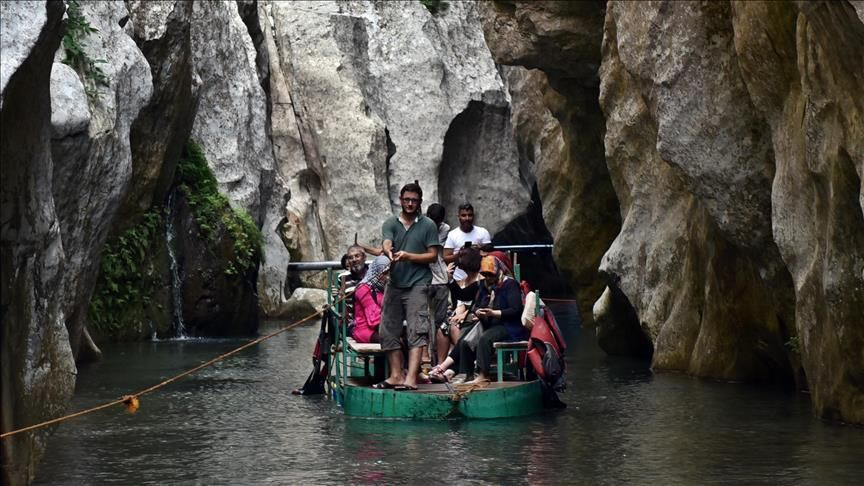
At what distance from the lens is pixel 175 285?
103ft

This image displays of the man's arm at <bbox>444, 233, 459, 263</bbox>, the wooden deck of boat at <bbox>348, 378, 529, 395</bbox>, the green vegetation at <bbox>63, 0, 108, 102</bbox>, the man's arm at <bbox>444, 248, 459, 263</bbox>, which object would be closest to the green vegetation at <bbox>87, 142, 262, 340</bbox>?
the green vegetation at <bbox>63, 0, 108, 102</bbox>

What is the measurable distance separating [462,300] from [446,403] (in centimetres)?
211

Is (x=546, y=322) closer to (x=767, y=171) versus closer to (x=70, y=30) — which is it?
(x=767, y=171)

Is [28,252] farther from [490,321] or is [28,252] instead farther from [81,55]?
[81,55]

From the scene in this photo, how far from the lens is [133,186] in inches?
1163

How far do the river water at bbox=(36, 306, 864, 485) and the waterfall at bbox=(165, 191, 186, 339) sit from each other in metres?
11.7

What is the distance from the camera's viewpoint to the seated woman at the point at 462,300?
53.8 feet

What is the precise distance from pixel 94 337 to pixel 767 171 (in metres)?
15.4

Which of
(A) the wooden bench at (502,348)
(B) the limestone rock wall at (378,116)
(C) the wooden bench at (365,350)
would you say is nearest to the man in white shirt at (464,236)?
(C) the wooden bench at (365,350)

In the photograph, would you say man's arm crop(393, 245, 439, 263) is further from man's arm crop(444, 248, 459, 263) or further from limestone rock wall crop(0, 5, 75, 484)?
limestone rock wall crop(0, 5, 75, 484)

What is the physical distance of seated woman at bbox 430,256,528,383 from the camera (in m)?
15.7

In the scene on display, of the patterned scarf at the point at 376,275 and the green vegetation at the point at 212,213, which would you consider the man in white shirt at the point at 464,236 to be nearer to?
the patterned scarf at the point at 376,275

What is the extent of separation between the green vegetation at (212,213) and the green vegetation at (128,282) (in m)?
1.20

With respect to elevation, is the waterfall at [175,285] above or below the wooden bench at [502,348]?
above
